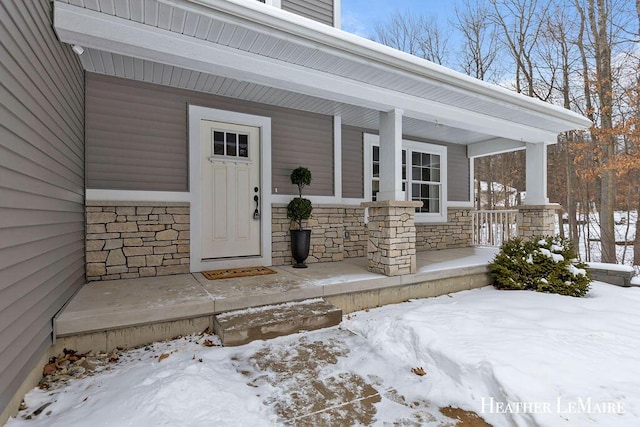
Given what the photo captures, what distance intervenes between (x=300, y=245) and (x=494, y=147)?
4.96 metres

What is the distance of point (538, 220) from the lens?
18.1ft

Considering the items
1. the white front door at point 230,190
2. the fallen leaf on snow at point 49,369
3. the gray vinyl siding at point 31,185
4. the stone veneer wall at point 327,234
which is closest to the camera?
the gray vinyl siding at point 31,185

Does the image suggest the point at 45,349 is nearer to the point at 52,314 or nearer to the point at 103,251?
the point at 52,314

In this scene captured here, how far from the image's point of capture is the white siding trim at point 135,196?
11.8ft

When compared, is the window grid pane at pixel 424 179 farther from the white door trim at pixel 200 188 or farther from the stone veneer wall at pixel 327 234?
→ the white door trim at pixel 200 188

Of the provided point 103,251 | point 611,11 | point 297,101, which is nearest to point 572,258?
point 297,101

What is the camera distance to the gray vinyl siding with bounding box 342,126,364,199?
18.0ft

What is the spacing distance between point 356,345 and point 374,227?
188 cm

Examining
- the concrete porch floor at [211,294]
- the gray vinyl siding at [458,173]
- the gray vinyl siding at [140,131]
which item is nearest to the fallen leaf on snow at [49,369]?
the concrete porch floor at [211,294]

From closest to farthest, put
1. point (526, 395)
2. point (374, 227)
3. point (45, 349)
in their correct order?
point (526, 395) → point (45, 349) → point (374, 227)

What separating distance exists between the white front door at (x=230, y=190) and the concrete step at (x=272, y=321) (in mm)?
1679

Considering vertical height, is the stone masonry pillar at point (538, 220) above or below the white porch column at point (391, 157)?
below

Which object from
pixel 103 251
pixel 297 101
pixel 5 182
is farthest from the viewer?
pixel 297 101

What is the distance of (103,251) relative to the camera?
3.64 metres
